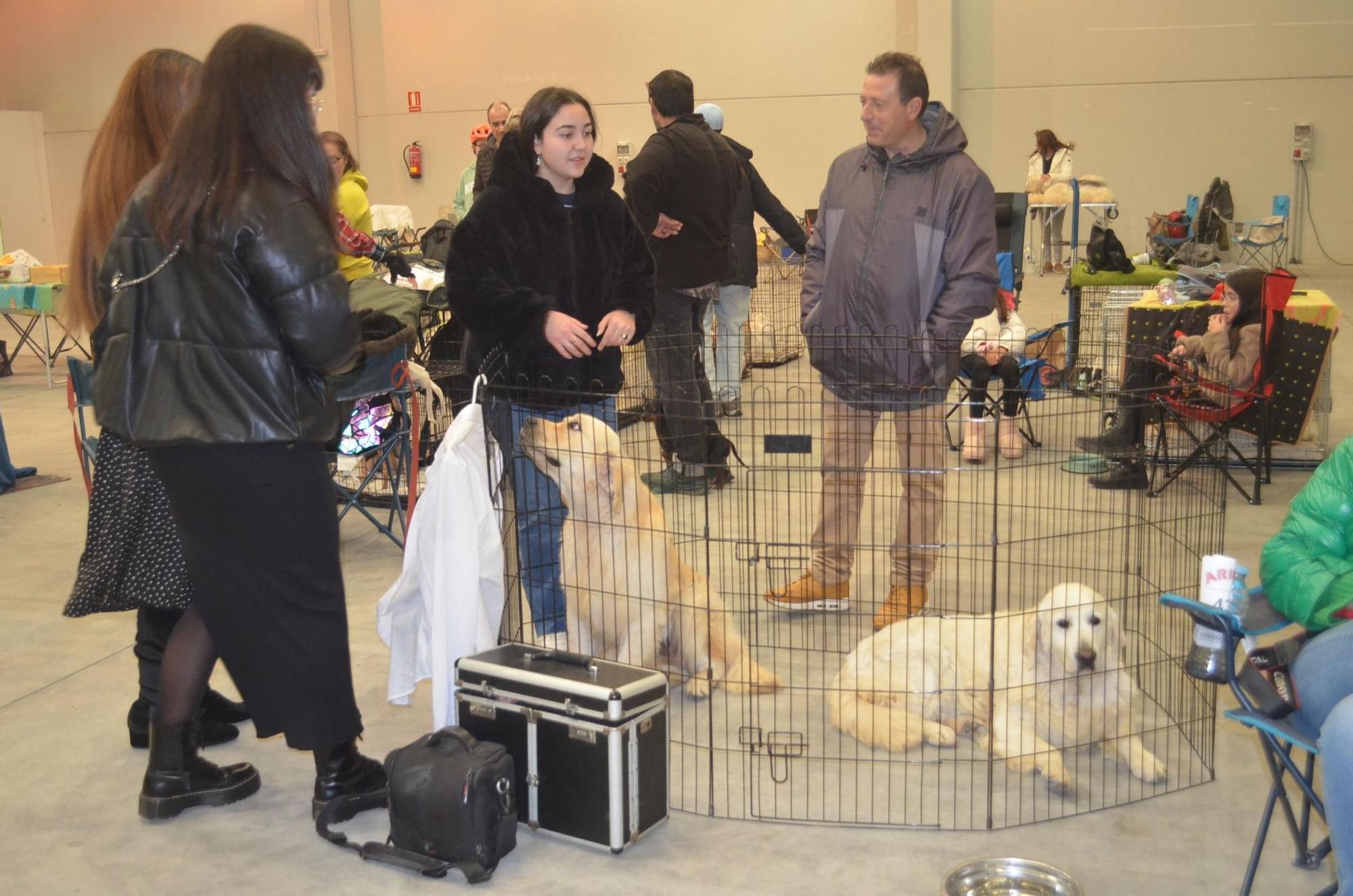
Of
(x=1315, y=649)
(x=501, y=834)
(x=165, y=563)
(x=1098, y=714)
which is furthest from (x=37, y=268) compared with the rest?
(x=1315, y=649)

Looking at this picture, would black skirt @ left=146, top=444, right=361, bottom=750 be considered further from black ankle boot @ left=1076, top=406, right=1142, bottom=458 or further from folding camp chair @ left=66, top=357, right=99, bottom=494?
black ankle boot @ left=1076, top=406, right=1142, bottom=458

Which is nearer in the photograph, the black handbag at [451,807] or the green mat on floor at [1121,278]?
the black handbag at [451,807]

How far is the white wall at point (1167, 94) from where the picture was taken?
1382 cm

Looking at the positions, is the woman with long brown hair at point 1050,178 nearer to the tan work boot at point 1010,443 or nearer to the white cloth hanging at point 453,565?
the tan work boot at point 1010,443

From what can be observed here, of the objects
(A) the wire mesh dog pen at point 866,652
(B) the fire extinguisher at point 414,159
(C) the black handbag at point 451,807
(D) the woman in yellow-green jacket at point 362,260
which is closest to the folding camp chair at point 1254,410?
(A) the wire mesh dog pen at point 866,652

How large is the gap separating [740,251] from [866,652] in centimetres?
372

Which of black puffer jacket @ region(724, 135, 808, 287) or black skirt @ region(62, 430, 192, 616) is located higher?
black puffer jacket @ region(724, 135, 808, 287)

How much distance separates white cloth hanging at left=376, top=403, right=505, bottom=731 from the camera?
3.00 metres

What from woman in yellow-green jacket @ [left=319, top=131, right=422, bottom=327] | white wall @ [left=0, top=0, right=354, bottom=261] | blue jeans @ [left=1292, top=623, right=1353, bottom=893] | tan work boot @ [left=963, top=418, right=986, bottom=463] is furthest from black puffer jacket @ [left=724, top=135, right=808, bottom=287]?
white wall @ [left=0, top=0, right=354, bottom=261]

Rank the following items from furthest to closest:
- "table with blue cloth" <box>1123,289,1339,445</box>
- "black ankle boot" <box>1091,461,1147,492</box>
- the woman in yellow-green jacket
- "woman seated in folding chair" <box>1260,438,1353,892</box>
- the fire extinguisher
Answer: the fire extinguisher → "table with blue cloth" <box>1123,289,1339,445</box> → "black ankle boot" <box>1091,461,1147,492</box> → the woman in yellow-green jacket → "woman seated in folding chair" <box>1260,438,1353,892</box>

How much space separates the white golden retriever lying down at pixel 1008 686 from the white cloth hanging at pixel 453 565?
3.29ft

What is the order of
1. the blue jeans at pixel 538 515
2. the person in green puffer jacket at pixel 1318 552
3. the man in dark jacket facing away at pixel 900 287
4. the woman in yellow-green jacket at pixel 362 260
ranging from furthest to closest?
the woman in yellow-green jacket at pixel 362 260 → the man in dark jacket facing away at pixel 900 287 → the blue jeans at pixel 538 515 → the person in green puffer jacket at pixel 1318 552

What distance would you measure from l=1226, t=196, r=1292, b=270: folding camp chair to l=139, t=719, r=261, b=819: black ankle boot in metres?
13.0

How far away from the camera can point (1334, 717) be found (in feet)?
6.82
